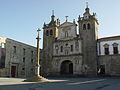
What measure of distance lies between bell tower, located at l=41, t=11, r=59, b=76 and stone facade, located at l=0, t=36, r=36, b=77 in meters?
3.59

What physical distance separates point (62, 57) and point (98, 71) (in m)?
9.46

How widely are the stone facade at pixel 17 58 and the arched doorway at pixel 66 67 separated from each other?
8.76 metres

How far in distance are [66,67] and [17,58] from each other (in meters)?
12.5

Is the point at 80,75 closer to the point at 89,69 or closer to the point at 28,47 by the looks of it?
the point at 89,69

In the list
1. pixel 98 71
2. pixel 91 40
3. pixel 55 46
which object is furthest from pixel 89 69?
pixel 55 46

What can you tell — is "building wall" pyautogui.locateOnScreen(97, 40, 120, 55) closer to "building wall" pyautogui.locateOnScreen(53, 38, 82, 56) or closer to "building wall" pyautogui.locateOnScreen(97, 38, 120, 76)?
"building wall" pyautogui.locateOnScreen(97, 38, 120, 76)

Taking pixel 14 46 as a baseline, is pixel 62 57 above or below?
below

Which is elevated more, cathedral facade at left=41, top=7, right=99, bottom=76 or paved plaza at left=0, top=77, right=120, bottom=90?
cathedral facade at left=41, top=7, right=99, bottom=76

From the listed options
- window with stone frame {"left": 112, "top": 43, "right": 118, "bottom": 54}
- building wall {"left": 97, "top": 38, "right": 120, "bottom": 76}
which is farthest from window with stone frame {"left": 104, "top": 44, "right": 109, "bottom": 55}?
window with stone frame {"left": 112, "top": 43, "right": 118, "bottom": 54}

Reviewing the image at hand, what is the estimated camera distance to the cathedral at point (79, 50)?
33219 millimetres

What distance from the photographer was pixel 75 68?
35.7 meters

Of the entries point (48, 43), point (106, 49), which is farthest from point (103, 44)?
point (48, 43)

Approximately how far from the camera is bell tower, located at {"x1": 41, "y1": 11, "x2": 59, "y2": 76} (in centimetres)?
3981

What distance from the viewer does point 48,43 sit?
41156 millimetres
